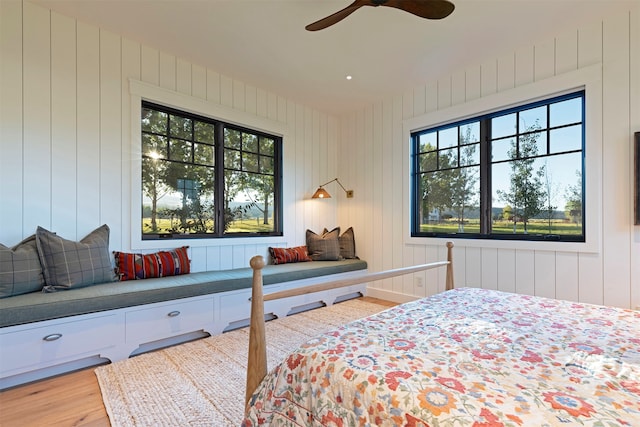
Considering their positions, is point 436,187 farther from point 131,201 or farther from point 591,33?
point 131,201

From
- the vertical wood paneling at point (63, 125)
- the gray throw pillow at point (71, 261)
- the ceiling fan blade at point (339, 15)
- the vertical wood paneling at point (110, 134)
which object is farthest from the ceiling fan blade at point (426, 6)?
the gray throw pillow at point (71, 261)

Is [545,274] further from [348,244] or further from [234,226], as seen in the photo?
[234,226]

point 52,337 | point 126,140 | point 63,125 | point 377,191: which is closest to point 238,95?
point 126,140

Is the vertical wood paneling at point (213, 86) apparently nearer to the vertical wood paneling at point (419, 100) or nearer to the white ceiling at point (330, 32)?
the white ceiling at point (330, 32)

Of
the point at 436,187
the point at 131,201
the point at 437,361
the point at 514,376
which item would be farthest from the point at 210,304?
the point at 436,187

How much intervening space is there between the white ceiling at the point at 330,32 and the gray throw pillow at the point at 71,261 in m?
1.92

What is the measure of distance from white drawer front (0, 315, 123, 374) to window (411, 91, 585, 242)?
3.35m

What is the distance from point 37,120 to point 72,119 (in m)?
0.23

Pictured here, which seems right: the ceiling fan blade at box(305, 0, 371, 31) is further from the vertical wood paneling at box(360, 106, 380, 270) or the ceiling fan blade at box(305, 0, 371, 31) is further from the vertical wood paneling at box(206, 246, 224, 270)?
the vertical wood paneling at box(206, 246, 224, 270)

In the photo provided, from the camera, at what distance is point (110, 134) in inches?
112

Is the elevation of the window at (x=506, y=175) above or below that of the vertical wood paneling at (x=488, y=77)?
below

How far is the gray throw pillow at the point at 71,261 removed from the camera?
2262 mm

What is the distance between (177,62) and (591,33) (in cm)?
394

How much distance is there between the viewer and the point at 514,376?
94 cm
